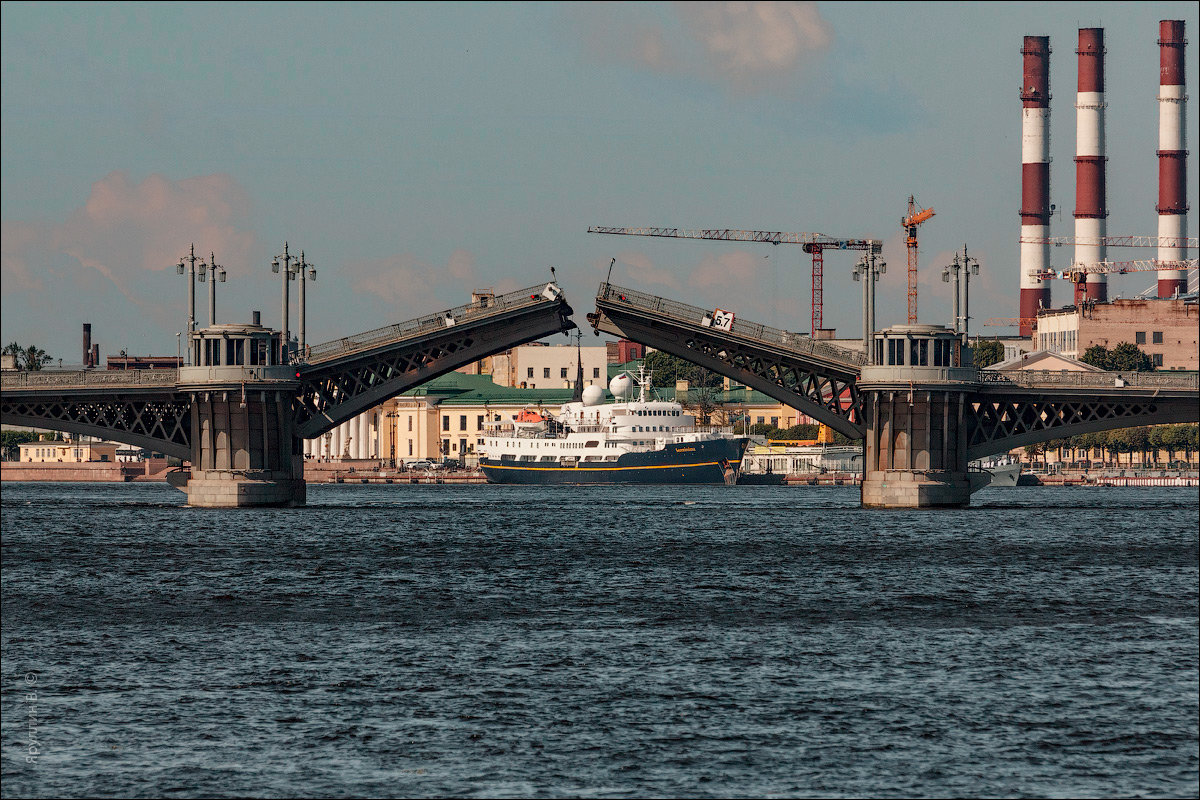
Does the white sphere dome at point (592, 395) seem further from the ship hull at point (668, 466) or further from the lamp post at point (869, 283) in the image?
the lamp post at point (869, 283)

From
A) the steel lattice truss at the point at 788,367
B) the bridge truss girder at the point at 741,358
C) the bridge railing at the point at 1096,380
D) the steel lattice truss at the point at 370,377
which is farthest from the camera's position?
the steel lattice truss at the point at 370,377

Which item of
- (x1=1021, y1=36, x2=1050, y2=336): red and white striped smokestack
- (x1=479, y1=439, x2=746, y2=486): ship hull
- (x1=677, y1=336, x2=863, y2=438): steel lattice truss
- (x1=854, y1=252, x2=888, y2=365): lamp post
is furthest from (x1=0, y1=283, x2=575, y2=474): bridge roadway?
(x1=1021, y1=36, x2=1050, y2=336): red and white striped smokestack

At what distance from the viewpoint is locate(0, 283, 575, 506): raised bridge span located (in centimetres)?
6938

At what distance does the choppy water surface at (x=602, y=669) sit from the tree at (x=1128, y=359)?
275 feet

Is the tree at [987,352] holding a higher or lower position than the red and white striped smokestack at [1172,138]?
lower

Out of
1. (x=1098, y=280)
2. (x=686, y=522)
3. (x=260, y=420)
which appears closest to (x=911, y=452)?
(x=686, y=522)

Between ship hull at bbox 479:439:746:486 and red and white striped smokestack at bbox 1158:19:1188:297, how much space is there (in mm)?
39776

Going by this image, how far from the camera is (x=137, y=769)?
68.3ft

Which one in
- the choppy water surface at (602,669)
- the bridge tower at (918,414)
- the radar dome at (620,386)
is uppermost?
the radar dome at (620,386)

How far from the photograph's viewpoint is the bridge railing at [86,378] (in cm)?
7050

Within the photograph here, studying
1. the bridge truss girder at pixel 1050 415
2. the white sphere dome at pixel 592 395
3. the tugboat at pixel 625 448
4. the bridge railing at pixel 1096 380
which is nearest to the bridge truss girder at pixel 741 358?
the bridge truss girder at pixel 1050 415

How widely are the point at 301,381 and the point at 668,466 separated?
6075cm

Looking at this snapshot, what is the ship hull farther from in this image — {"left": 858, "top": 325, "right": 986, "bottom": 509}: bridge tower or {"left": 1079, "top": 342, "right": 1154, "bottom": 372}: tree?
{"left": 858, "top": 325, "right": 986, "bottom": 509}: bridge tower

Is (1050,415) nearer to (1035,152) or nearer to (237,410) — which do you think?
(237,410)
